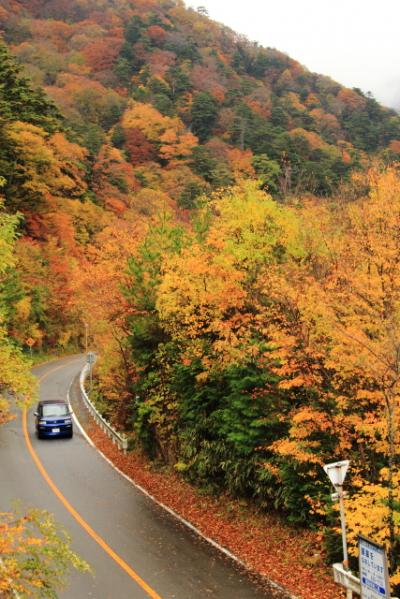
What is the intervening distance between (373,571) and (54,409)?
779 inches

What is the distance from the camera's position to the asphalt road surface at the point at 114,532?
35.1 ft

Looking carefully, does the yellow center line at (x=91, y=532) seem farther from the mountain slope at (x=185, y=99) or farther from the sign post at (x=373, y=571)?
the mountain slope at (x=185, y=99)

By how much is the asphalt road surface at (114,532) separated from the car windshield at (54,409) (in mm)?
1692

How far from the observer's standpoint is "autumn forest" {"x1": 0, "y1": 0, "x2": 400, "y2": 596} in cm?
1103

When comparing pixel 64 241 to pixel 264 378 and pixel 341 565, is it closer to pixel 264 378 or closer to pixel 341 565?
pixel 264 378

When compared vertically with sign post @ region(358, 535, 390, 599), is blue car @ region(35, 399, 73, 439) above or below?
below

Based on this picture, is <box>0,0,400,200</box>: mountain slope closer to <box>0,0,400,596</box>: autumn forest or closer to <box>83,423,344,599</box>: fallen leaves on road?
<box>0,0,400,596</box>: autumn forest

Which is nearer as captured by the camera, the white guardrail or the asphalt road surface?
the asphalt road surface

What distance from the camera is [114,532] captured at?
13.7m

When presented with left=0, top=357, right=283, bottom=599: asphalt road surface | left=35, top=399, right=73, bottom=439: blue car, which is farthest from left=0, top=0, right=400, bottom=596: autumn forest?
left=35, top=399, right=73, bottom=439: blue car

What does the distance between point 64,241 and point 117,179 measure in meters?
14.1

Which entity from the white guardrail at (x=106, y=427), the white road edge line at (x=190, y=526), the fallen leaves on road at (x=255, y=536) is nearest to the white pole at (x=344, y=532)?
the fallen leaves on road at (x=255, y=536)

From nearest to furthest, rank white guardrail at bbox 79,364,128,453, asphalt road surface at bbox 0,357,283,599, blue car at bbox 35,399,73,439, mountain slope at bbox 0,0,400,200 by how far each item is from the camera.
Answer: asphalt road surface at bbox 0,357,283,599 < white guardrail at bbox 79,364,128,453 < blue car at bbox 35,399,73,439 < mountain slope at bbox 0,0,400,200

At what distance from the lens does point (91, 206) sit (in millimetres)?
52312
